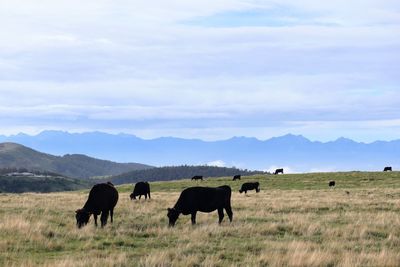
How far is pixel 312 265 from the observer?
498 inches

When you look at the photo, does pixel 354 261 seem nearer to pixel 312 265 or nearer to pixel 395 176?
pixel 312 265

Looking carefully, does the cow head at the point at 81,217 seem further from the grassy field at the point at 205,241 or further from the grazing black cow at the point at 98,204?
the grassy field at the point at 205,241

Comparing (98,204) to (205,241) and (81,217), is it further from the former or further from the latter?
(205,241)

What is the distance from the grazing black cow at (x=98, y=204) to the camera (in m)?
20.5

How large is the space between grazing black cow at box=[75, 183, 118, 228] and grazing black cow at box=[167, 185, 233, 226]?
2.72 metres

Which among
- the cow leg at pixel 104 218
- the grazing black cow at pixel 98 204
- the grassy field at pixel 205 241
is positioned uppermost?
the grazing black cow at pixel 98 204

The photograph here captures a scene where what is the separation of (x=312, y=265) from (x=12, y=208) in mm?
19646

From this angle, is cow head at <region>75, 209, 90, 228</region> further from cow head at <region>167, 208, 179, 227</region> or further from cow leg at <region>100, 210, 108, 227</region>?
cow head at <region>167, 208, 179, 227</region>

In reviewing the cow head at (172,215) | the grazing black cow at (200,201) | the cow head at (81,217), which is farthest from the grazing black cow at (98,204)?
the grazing black cow at (200,201)

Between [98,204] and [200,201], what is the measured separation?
13.7ft

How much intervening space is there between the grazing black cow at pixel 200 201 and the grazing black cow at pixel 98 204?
2720 mm

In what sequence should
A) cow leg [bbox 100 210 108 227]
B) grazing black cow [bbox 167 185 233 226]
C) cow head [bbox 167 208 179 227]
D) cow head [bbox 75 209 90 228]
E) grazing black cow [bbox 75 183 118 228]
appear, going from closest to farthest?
cow head [bbox 75 209 90 228] → grazing black cow [bbox 75 183 118 228] → cow leg [bbox 100 210 108 227] → cow head [bbox 167 208 179 227] → grazing black cow [bbox 167 185 233 226]

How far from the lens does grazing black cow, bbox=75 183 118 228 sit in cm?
2045

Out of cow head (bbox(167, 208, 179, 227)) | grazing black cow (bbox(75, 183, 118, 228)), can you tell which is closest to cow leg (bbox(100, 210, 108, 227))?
grazing black cow (bbox(75, 183, 118, 228))
